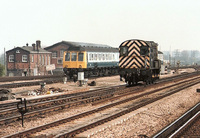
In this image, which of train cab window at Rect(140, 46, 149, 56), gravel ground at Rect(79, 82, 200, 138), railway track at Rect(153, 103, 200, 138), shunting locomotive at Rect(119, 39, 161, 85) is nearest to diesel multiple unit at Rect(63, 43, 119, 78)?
shunting locomotive at Rect(119, 39, 161, 85)

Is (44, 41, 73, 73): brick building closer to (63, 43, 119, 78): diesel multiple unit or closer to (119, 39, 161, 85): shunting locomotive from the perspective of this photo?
(63, 43, 119, 78): diesel multiple unit

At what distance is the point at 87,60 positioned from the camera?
30875 millimetres

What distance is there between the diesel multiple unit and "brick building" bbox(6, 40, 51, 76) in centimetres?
2269

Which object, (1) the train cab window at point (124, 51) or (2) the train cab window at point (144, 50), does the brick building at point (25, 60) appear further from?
(2) the train cab window at point (144, 50)

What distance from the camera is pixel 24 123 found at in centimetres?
1055

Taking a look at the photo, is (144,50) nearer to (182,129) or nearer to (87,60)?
(87,60)

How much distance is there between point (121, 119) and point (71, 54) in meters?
20.5

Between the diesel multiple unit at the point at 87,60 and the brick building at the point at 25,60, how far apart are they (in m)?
22.7

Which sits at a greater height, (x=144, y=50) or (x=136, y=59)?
(x=144, y=50)

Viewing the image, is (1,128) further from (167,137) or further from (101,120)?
(167,137)

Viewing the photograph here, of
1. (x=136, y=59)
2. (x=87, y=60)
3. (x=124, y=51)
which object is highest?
(x=124, y=51)

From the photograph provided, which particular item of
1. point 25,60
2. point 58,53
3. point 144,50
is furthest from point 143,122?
point 58,53

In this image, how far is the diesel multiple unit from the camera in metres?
30.4

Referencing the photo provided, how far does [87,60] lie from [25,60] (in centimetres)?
2866
